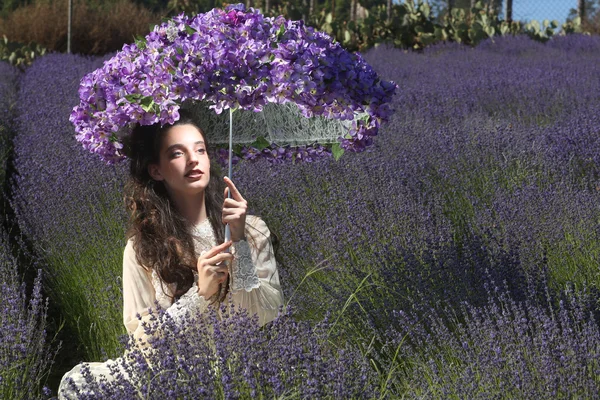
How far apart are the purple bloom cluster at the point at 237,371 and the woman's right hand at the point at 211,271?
106 millimetres

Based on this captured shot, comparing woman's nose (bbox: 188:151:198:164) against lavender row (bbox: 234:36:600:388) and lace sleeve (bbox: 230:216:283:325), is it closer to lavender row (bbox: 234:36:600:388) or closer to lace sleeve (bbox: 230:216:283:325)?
lace sleeve (bbox: 230:216:283:325)

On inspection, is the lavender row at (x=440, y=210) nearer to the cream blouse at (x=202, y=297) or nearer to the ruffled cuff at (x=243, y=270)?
the cream blouse at (x=202, y=297)

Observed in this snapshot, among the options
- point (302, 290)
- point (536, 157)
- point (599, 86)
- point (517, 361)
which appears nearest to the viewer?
point (517, 361)

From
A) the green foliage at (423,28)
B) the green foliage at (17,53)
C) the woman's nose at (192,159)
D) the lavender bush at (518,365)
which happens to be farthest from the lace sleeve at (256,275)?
the green foliage at (17,53)

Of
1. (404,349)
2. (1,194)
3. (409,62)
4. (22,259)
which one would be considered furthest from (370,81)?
(409,62)

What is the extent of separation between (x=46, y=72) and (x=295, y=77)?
794 cm

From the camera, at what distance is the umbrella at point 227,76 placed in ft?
7.50

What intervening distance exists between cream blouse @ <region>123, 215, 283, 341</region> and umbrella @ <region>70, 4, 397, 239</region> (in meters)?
0.32

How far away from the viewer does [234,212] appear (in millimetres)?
2410

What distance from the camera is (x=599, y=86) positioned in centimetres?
675

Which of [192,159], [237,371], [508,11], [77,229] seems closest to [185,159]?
[192,159]

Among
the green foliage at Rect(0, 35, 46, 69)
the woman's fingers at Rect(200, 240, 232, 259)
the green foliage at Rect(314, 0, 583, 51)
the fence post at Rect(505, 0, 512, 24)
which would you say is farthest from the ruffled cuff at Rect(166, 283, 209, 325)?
the fence post at Rect(505, 0, 512, 24)

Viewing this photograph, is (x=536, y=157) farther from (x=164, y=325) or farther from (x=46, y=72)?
(x=46, y=72)

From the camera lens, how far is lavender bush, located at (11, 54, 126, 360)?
351 cm
